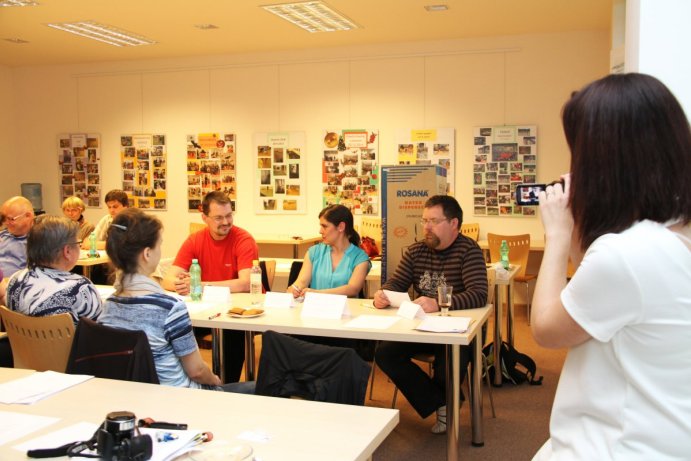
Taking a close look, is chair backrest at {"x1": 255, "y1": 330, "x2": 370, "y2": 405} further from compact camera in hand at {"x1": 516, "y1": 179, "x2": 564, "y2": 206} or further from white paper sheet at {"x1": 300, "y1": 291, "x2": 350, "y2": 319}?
white paper sheet at {"x1": 300, "y1": 291, "x2": 350, "y2": 319}

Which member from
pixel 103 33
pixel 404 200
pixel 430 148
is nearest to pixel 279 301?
pixel 404 200

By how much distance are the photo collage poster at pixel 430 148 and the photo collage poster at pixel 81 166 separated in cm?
457

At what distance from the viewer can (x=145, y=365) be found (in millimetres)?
2393

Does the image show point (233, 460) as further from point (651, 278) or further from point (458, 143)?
point (458, 143)

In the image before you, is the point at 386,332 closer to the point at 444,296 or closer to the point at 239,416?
the point at 444,296

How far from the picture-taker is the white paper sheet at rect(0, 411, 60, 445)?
181 cm

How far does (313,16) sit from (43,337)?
5045 millimetres

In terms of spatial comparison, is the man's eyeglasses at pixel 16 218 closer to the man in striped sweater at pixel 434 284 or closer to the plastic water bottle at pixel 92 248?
the plastic water bottle at pixel 92 248

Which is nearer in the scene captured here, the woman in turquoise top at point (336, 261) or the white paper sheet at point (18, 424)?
the white paper sheet at point (18, 424)

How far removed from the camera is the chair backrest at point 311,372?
2.32 m

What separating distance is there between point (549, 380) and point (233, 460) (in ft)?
12.3

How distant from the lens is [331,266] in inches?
171

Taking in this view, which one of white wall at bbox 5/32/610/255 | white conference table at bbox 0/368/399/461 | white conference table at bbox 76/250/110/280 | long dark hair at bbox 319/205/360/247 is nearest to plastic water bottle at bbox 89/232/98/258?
white conference table at bbox 76/250/110/280

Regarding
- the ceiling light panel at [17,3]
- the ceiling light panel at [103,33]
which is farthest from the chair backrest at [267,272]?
the ceiling light panel at [103,33]
